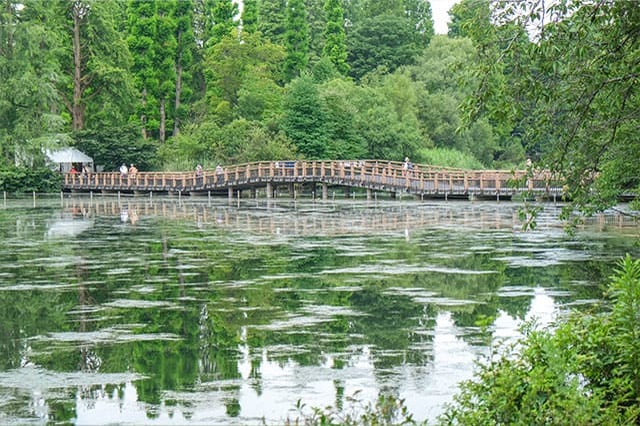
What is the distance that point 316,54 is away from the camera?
8494cm

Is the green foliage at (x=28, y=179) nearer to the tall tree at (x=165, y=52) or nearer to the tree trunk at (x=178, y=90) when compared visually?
the tall tree at (x=165, y=52)

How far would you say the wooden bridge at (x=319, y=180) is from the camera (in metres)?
45.8

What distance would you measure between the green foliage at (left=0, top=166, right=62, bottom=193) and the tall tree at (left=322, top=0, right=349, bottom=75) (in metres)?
24.0

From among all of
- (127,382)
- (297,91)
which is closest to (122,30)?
(297,91)

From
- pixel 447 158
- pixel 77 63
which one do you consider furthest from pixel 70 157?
pixel 447 158

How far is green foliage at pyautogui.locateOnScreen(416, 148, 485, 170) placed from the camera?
2365 inches

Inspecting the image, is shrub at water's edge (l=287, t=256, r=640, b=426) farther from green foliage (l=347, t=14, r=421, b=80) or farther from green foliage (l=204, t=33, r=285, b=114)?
green foliage (l=347, t=14, r=421, b=80)

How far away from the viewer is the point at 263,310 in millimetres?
14688

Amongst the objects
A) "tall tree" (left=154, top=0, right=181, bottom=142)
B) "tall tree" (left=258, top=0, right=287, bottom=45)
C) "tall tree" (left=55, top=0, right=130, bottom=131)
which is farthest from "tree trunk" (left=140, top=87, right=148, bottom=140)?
"tall tree" (left=258, top=0, right=287, bottom=45)

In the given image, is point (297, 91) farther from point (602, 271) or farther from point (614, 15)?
point (614, 15)

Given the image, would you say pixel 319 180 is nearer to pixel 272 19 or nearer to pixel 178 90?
pixel 178 90

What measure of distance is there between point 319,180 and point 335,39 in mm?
28279

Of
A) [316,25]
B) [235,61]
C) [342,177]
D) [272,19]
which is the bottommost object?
[342,177]

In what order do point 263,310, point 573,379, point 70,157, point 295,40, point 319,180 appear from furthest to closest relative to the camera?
1. point 295,40
2. point 70,157
3. point 319,180
4. point 263,310
5. point 573,379
